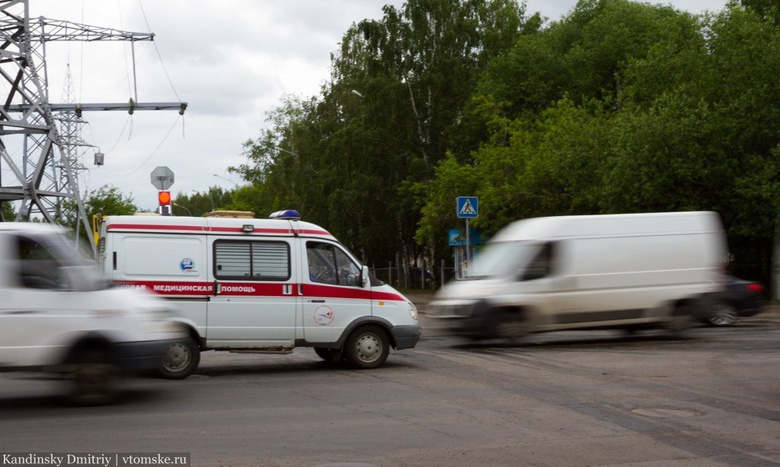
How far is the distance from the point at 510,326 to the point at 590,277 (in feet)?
5.69

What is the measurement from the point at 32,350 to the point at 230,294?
3.31 meters

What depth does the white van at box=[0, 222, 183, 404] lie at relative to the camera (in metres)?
10.1

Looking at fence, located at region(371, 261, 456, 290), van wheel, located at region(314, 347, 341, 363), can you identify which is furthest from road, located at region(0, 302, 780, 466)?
fence, located at region(371, 261, 456, 290)

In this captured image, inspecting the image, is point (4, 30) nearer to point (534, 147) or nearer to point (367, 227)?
point (367, 227)

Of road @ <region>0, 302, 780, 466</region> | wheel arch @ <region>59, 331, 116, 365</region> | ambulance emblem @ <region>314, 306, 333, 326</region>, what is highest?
ambulance emblem @ <region>314, 306, 333, 326</region>

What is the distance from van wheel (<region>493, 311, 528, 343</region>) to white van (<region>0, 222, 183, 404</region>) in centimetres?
723

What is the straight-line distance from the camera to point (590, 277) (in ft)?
55.1

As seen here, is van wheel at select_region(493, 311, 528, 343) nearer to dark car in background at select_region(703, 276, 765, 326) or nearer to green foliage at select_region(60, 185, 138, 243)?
dark car in background at select_region(703, 276, 765, 326)

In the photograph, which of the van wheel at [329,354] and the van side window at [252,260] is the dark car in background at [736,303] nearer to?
the van wheel at [329,354]

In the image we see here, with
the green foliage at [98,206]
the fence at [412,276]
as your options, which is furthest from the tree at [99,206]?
the fence at [412,276]

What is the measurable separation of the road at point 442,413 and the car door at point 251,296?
57cm

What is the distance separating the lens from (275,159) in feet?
250

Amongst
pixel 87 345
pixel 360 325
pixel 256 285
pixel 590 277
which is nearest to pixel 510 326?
pixel 590 277

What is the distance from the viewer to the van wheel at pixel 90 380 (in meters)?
10.1
